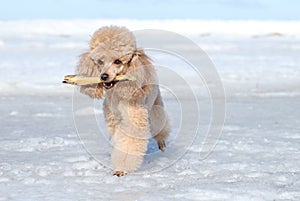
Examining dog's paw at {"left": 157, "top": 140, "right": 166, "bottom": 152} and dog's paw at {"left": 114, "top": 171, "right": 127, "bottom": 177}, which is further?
dog's paw at {"left": 157, "top": 140, "right": 166, "bottom": 152}

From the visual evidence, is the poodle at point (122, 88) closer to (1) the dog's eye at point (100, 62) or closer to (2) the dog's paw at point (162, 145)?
(1) the dog's eye at point (100, 62)

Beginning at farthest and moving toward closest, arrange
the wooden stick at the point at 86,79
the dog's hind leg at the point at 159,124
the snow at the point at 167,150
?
the dog's hind leg at the point at 159,124
the wooden stick at the point at 86,79
the snow at the point at 167,150

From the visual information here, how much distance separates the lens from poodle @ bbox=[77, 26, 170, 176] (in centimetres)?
487

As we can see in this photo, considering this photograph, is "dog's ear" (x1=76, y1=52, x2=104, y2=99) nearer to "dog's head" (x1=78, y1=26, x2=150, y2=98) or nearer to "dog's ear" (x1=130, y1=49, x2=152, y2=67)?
"dog's head" (x1=78, y1=26, x2=150, y2=98)

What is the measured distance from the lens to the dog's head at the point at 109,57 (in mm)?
4857

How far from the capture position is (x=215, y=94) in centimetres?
1059

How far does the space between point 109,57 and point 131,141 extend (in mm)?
669

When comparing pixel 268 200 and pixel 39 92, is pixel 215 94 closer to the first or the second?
pixel 39 92

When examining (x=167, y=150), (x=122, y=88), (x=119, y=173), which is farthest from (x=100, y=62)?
(x=167, y=150)

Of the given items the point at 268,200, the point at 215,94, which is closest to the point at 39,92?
the point at 215,94

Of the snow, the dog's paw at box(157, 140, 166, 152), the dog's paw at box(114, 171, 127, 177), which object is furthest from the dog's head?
the dog's paw at box(157, 140, 166, 152)

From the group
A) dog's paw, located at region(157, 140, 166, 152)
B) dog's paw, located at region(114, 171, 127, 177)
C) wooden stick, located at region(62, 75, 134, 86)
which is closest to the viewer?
wooden stick, located at region(62, 75, 134, 86)

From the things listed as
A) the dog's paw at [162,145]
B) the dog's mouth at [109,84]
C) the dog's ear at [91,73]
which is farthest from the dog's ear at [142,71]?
the dog's paw at [162,145]

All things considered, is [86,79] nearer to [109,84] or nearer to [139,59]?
[109,84]
